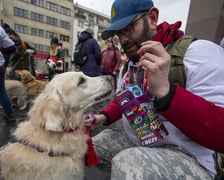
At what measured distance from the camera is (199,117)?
766 mm

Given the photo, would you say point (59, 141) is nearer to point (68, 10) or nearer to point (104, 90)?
point (104, 90)

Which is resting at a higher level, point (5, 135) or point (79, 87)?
point (79, 87)

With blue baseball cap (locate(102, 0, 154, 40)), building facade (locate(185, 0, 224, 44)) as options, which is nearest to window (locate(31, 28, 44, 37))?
building facade (locate(185, 0, 224, 44))

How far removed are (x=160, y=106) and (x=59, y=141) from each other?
3.15 feet

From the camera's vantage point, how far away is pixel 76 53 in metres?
4.22

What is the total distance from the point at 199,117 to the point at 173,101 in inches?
5.7

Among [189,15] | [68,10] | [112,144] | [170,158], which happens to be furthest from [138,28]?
[68,10]

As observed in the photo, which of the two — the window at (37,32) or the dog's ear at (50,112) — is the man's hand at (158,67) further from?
the window at (37,32)

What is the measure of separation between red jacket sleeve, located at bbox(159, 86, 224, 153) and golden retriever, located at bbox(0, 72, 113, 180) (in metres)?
0.94

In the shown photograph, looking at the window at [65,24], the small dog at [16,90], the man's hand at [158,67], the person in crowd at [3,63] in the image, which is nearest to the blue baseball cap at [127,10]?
the man's hand at [158,67]

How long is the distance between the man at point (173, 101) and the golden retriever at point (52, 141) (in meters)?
0.58

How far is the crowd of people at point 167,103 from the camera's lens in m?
0.79

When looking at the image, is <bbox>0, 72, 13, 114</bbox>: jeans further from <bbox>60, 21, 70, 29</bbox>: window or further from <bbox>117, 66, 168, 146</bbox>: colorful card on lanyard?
<bbox>60, 21, 70, 29</bbox>: window

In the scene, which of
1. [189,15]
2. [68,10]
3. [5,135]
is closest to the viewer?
[5,135]
